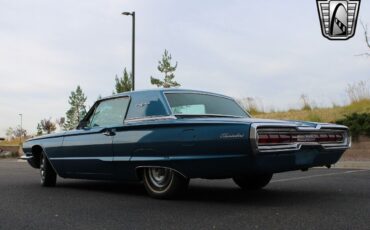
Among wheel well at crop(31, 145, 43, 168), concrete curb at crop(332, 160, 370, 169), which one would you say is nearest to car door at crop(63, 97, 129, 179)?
wheel well at crop(31, 145, 43, 168)

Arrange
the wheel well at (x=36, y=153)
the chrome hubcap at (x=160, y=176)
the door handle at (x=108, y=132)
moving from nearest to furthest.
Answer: the chrome hubcap at (x=160, y=176), the door handle at (x=108, y=132), the wheel well at (x=36, y=153)

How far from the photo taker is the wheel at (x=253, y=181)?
745 centimetres

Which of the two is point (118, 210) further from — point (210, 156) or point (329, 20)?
point (329, 20)

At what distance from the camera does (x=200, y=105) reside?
690 centimetres

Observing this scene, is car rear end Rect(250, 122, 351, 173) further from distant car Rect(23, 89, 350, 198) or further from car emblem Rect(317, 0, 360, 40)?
car emblem Rect(317, 0, 360, 40)

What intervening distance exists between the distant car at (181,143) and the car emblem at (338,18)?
7.22 m

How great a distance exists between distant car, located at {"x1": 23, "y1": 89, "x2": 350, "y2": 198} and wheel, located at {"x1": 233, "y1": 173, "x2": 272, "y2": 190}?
1 centimetres

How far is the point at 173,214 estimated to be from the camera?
5461 millimetres

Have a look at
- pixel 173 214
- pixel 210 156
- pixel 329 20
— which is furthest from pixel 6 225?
pixel 329 20

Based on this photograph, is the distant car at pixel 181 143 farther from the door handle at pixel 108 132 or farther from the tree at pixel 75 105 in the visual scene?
the tree at pixel 75 105

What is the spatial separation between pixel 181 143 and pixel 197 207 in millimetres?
736

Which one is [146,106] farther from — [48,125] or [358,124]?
[48,125]

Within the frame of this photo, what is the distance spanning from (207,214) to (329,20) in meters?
10.5

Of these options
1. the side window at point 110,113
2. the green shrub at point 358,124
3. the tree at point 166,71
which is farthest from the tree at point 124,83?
the side window at point 110,113
